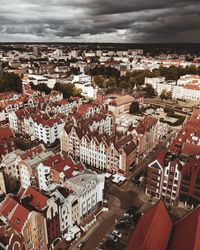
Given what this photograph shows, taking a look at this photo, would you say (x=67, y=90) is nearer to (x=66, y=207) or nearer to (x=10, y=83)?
(x=10, y=83)

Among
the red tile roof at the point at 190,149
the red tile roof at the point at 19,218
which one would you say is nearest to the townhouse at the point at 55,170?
the red tile roof at the point at 19,218

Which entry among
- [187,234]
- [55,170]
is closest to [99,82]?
[55,170]

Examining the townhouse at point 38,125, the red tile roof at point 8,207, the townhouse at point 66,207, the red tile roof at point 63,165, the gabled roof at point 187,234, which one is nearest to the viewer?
the gabled roof at point 187,234

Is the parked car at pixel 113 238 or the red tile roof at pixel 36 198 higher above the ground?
the red tile roof at pixel 36 198

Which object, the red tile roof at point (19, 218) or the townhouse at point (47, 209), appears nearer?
the red tile roof at point (19, 218)

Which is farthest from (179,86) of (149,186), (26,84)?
(149,186)

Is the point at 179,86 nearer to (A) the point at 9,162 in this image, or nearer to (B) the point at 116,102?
(B) the point at 116,102

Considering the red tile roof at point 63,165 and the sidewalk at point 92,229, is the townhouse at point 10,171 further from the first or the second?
the sidewalk at point 92,229
